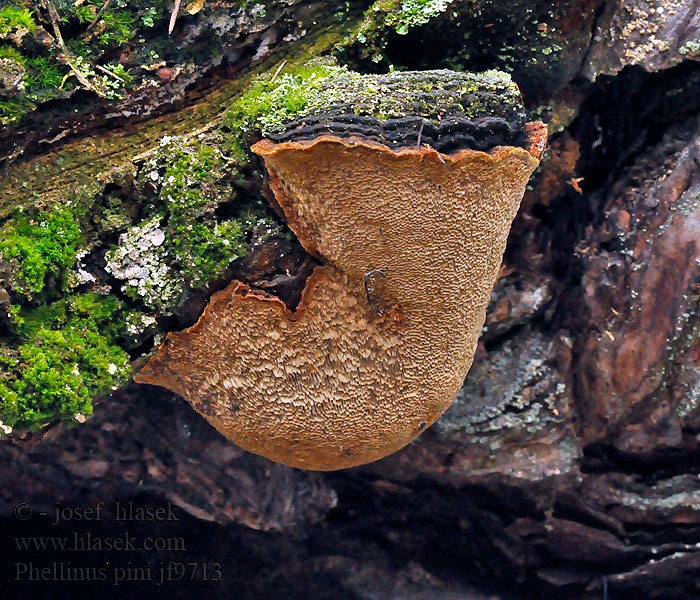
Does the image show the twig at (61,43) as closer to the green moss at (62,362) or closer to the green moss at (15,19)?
the green moss at (15,19)

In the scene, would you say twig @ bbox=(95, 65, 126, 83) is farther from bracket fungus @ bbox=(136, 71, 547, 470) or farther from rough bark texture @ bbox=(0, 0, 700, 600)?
bracket fungus @ bbox=(136, 71, 547, 470)

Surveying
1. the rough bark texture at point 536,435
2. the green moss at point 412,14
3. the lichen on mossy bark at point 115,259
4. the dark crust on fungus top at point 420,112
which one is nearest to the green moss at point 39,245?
the lichen on mossy bark at point 115,259

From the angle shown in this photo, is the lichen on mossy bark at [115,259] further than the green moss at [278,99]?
Yes

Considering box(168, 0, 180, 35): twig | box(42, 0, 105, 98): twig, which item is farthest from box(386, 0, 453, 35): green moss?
box(42, 0, 105, 98): twig

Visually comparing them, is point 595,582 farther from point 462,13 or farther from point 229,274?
point 462,13

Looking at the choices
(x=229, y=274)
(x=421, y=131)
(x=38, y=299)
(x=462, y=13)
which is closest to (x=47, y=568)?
(x=38, y=299)

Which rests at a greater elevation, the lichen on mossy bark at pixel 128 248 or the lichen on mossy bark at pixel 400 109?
the lichen on mossy bark at pixel 400 109
